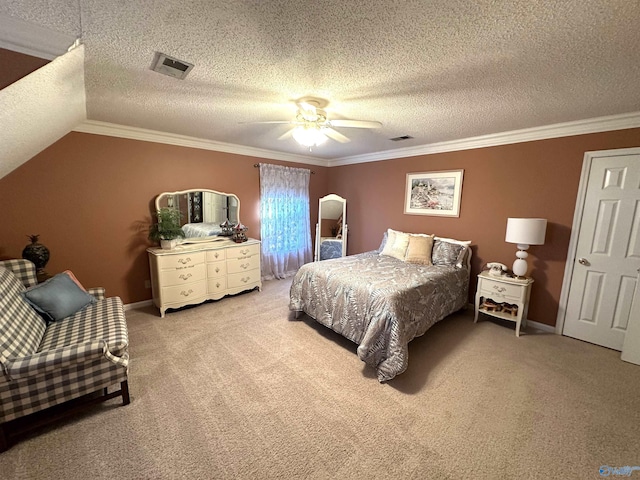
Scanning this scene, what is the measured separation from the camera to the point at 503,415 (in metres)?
1.84

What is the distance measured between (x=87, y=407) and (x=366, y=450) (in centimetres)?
186

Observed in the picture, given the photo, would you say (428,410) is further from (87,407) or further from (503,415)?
(87,407)

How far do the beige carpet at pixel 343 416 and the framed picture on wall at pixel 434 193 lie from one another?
73.6 inches

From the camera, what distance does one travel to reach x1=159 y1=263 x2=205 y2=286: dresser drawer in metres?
3.21

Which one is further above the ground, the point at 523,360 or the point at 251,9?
the point at 251,9

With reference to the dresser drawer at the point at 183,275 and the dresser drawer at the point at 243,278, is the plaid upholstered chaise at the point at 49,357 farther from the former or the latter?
the dresser drawer at the point at 243,278

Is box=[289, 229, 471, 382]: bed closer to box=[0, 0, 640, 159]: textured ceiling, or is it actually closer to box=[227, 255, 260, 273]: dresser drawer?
box=[227, 255, 260, 273]: dresser drawer

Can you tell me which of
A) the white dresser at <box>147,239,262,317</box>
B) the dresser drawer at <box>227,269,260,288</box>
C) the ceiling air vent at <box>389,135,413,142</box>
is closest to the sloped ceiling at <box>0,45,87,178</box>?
the white dresser at <box>147,239,262,317</box>

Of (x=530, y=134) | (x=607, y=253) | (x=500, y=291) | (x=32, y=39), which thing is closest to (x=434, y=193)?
(x=530, y=134)

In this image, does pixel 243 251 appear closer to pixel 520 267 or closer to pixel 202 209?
→ pixel 202 209

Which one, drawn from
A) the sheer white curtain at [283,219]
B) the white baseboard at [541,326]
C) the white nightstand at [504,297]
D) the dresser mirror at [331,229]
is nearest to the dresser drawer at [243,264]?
the sheer white curtain at [283,219]

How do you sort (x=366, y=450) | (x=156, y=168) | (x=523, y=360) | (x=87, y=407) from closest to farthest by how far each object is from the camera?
(x=366, y=450) → (x=87, y=407) → (x=523, y=360) → (x=156, y=168)

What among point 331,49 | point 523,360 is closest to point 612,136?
point 523,360

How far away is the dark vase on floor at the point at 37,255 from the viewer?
2.53 meters
